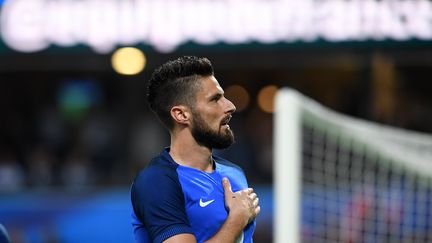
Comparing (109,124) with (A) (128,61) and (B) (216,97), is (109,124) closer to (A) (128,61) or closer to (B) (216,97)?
(A) (128,61)

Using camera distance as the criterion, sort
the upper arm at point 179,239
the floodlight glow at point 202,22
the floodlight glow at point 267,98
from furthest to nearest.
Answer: the floodlight glow at point 267,98, the floodlight glow at point 202,22, the upper arm at point 179,239

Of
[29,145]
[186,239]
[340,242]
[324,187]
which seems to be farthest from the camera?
[29,145]

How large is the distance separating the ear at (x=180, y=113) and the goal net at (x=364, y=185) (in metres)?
2.53

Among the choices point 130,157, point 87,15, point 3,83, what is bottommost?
point 130,157

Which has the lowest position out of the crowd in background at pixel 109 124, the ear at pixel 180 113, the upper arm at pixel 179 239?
the crowd in background at pixel 109 124

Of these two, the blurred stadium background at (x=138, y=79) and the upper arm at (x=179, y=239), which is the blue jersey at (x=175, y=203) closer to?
the upper arm at (x=179, y=239)

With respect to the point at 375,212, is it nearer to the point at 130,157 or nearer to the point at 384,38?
the point at 384,38

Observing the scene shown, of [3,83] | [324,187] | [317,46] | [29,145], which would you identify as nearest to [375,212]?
[324,187]

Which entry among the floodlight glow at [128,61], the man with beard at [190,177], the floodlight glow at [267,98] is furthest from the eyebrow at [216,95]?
the floodlight glow at [267,98]

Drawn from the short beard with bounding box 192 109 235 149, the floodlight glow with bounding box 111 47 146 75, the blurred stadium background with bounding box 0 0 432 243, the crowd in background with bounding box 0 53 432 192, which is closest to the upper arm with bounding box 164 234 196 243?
the short beard with bounding box 192 109 235 149

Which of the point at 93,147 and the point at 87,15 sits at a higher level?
the point at 87,15

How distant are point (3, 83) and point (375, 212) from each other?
19.5 ft

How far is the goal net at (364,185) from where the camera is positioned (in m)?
6.11

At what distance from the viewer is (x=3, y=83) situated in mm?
11500
